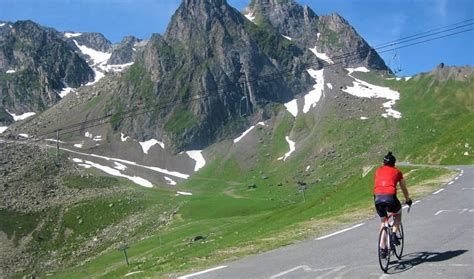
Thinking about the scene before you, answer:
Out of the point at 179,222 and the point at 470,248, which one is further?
the point at 179,222

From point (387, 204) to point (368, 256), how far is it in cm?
294

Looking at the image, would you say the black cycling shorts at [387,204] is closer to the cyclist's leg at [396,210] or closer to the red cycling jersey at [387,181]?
the cyclist's leg at [396,210]

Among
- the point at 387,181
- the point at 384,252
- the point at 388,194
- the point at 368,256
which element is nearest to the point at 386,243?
the point at 384,252

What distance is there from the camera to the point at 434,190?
121 feet

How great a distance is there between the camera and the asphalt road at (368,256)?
14.1 meters

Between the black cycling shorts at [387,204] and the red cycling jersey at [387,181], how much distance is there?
125 millimetres

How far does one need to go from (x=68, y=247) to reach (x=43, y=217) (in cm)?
2560

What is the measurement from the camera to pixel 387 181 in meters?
14.5

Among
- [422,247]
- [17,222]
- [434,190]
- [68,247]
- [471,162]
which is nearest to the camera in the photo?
[422,247]

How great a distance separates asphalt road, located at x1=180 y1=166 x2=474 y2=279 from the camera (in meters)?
14.1

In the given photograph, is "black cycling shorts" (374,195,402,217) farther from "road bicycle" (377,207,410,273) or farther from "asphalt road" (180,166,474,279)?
"asphalt road" (180,166,474,279)

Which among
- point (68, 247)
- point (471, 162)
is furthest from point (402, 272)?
point (68, 247)

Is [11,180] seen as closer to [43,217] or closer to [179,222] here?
[43,217]

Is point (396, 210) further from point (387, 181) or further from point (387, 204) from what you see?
point (387, 181)
